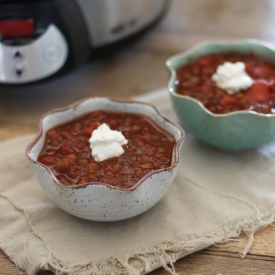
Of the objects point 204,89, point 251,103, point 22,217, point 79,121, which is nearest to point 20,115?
point 79,121

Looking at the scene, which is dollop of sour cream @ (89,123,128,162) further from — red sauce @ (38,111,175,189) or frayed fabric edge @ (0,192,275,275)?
frayed fabric edge @ (0,192,275,275)

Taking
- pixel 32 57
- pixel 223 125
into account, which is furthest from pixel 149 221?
pixel 32 57

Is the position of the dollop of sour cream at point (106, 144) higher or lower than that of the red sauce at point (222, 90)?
higher

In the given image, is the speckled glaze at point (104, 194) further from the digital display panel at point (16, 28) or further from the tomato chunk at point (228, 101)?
the digital display panel at point (16, 28)

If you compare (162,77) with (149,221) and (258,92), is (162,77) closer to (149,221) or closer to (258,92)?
(258,92)

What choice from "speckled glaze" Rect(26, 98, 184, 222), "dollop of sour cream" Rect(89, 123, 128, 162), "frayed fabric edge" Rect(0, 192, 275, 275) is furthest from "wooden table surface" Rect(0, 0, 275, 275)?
"dollop of sour cream" Rect(89, 123, 128, 162)

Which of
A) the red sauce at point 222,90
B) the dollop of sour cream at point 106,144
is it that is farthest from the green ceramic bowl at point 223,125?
the dollop of sour cream at point 106,144
